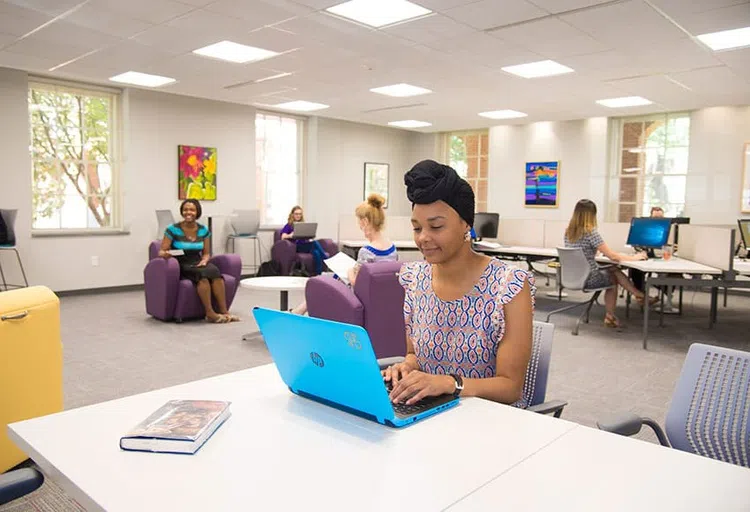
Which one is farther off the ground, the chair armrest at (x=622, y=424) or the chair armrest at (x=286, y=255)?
the chair armrest at (x=622, y=424)

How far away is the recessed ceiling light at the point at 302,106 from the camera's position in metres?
9.06

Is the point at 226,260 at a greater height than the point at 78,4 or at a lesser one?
lesser

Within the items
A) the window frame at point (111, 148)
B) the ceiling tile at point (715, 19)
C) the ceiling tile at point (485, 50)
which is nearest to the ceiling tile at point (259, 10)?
the ceiling tile at point (485, 50)

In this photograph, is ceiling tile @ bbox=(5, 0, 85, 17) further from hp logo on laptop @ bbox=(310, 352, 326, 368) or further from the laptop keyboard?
the laptop keyboard

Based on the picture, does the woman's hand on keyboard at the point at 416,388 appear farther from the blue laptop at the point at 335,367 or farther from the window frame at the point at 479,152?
the window frame at the point at 479,152

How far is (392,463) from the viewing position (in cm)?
117

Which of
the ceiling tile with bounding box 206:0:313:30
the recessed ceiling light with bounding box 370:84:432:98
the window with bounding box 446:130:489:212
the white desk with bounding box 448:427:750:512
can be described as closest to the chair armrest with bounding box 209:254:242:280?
the ceiling tile with bounding box 206:0:313:30

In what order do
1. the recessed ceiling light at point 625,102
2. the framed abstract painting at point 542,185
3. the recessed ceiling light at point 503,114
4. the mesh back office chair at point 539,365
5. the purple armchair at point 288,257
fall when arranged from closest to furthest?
the mesh back office chair at point 539,365
the recessed ceiling light at point 625,102
the purple armchair at point 288,257
the recessed ceiling light at point 503,114
the framed abstract painting at point 542,185

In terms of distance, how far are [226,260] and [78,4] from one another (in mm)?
2943

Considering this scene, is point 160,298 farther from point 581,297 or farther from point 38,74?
point 581,297

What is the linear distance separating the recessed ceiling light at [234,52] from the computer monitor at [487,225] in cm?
393

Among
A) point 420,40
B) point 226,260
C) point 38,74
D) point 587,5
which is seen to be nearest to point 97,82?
point 38,74

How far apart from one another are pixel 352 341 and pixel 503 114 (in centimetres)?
920

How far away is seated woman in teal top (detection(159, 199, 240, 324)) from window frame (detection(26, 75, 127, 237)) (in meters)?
2.42
